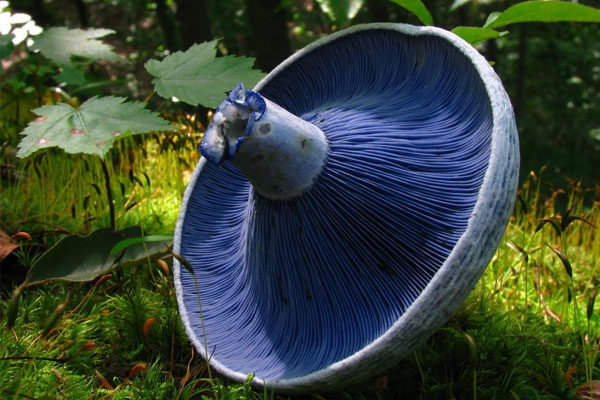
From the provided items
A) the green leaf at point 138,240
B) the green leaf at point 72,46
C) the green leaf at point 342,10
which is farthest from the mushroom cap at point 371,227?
the green leaf at point 72,46

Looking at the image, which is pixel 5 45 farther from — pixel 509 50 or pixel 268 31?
pixel 509 50

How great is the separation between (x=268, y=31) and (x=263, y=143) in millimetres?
3823

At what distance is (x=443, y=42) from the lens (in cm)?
138

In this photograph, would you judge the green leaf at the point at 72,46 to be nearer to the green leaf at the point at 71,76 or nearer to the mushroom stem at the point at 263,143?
the green leaf at the point at 71,76

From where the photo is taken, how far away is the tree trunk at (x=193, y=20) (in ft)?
15.5

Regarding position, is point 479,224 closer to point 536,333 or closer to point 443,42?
point 443,42

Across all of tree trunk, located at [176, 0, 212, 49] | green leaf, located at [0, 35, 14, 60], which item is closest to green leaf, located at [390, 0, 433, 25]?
green leaf, located at [0, 35, 14, 60]

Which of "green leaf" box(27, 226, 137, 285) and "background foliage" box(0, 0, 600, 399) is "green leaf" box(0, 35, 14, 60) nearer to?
"background foliage" box(0, 0, 600, 399)

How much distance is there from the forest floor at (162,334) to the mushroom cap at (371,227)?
11cm

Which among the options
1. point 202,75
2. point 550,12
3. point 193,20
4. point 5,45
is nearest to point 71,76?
point 5,45

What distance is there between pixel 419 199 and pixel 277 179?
0.31 metres

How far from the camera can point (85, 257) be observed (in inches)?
70.1

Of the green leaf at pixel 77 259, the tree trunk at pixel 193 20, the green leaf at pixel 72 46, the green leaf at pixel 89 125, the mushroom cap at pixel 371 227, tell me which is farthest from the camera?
the tree trunk at pixel 193 20

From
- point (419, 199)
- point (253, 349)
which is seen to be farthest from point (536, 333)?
point (253, 349)
